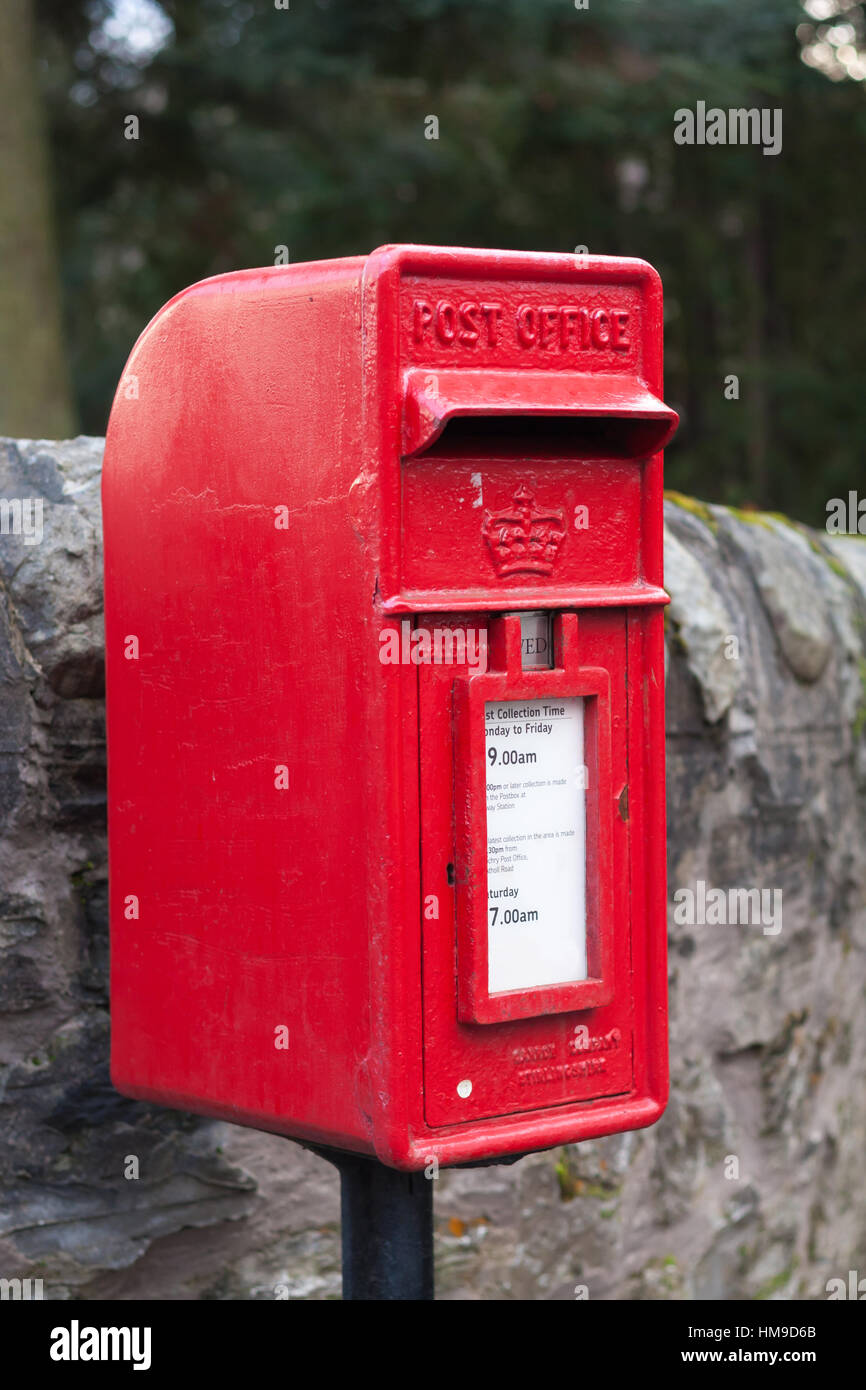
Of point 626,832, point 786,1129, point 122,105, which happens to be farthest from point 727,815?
point 122,105

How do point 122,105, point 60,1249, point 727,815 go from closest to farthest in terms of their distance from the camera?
1. point 60,1249
2. point 727,815
3. point 122,105

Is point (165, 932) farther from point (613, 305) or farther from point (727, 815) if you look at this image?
point (727, 815)

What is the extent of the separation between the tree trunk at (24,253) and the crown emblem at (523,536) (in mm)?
4506

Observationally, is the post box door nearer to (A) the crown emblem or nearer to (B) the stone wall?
(A) the crown emblem

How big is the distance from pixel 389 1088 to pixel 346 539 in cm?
61

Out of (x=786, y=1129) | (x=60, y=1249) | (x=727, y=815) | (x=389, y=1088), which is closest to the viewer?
(x=389, y=1088)

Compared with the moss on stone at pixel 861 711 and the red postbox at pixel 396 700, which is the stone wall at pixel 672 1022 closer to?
the moss on stone at pixel 861 711

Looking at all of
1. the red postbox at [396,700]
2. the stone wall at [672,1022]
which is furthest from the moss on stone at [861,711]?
the red postbox at [396,700]

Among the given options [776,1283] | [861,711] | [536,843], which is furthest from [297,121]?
[536,843]

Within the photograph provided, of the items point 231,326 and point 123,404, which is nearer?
point 231,326

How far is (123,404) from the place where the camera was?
2062 mm

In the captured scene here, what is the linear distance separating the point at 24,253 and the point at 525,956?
499cm

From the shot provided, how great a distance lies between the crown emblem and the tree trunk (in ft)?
14.8

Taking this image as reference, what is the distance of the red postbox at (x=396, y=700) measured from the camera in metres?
1.73
